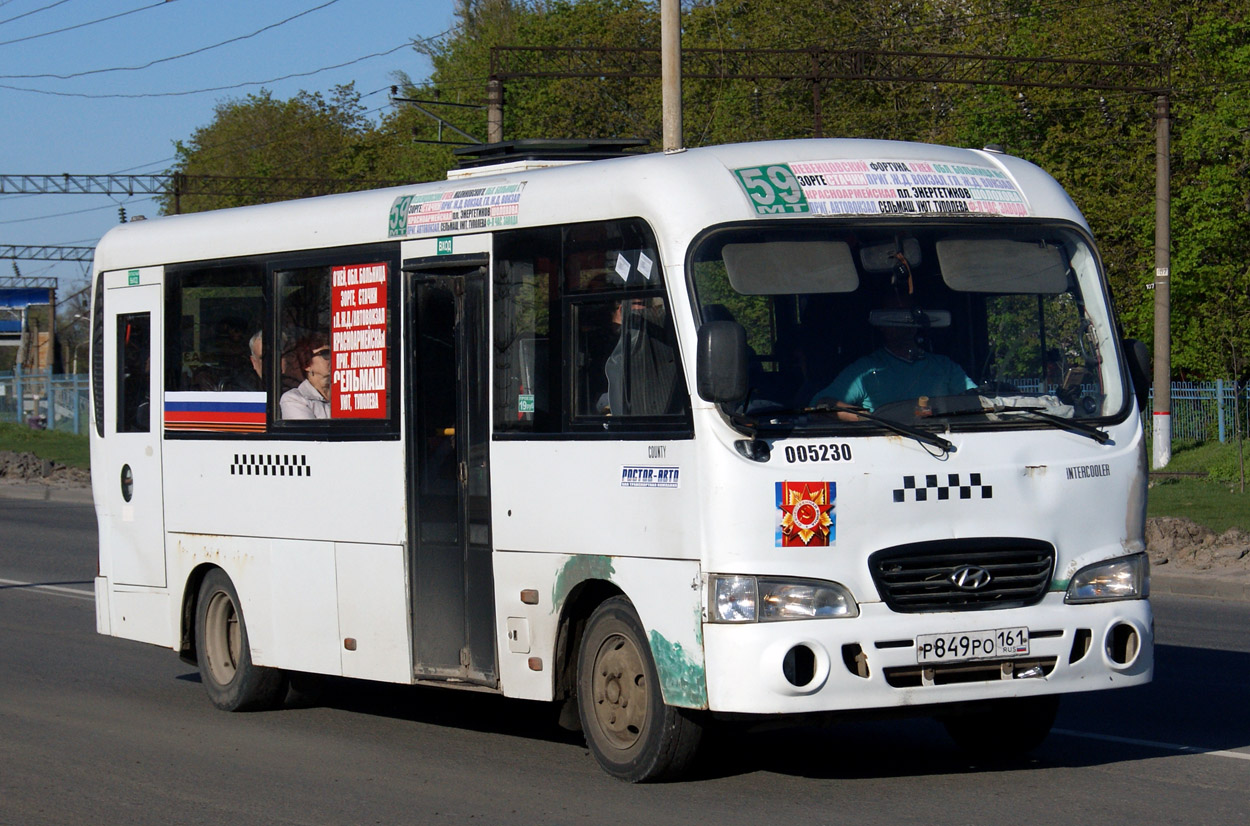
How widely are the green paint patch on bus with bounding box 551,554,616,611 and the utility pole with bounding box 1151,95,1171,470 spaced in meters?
24.6

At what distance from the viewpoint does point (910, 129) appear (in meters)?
49.7

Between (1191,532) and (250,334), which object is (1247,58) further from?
(250,334)

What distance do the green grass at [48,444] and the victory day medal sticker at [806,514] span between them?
112 ft

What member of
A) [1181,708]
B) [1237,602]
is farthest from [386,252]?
[1237,602]

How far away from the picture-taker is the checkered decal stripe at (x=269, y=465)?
946 centimetres

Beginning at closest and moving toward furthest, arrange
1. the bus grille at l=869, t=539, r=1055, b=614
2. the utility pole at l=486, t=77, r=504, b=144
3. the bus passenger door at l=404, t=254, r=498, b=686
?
the bus grille at l=869, t=539, r=1055, b=614 → the bus passenger door at l=404, t=254, r=498, b=686 → the utility pole at l=486, t=77, r=504, b=144

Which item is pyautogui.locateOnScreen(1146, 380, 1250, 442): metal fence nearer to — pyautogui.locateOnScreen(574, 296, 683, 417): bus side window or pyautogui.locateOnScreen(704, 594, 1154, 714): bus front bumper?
pyautogui.locateOnScreen(704, 594, 1154, 714): bus front bumper

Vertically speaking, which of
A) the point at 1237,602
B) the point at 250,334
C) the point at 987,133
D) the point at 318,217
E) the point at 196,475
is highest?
the point at 987,133

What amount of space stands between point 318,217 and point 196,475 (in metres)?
1.88

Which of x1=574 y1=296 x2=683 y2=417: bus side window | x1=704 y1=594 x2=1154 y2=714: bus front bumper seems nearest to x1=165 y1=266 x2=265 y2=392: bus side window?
x1=574 y1=296 x2=683 y2=417: bus side window

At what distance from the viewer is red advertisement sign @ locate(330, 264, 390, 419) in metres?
9.01

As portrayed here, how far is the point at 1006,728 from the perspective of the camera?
800cm

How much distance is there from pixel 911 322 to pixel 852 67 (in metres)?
21.8

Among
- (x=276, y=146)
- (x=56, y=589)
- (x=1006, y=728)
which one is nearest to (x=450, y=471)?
(x=1006, y=728)
